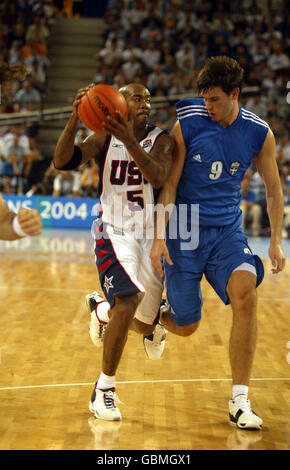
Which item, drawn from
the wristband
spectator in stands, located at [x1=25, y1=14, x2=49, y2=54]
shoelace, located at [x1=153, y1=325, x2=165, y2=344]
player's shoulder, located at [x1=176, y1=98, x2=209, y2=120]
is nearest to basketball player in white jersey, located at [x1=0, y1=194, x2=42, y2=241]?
the wristband

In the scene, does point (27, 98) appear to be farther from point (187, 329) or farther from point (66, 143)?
point (66, 143)

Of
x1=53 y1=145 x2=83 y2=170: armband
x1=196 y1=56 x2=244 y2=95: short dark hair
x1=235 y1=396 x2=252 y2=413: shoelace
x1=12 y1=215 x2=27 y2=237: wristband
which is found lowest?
x1=235 y1=396 x2=252 y2=413: shoelace

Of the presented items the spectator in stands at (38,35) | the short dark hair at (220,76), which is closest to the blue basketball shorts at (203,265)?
the short dark hair at (220,76)

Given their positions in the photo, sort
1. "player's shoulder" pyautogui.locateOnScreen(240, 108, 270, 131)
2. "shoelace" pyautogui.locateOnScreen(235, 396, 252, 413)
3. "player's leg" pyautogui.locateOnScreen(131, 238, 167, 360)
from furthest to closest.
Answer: "player's leg" pyautogui.locateOnScreen(131, 238, 167, 360) → "player's shoulder" pyautogui.locateOnScreen(240, 108, 270, 131) → "shoelace" pyautogui.locateOnScreen(235, 396, 252, 413)

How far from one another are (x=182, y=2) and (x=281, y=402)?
58.2ft

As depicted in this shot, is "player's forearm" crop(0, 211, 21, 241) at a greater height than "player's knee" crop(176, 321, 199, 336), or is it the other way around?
"player's forearm" crop(0, 211, 21, 241)

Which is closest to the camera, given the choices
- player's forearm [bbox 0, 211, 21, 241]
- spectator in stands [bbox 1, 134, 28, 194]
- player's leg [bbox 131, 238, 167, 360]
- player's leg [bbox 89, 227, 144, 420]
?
player's forearm [bbox 0, 211, 21, 241]

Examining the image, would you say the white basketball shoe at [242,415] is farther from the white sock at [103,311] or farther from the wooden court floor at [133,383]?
the white sock at [103,311]

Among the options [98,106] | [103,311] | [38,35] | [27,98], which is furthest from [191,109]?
[38,35]

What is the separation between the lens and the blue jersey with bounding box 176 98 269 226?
4512 millimetres

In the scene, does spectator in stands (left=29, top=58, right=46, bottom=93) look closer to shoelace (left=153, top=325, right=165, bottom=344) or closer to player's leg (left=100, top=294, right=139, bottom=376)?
shoelace (left=153, top=325, right=165, bottom=344)

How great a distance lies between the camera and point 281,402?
15.5ft
